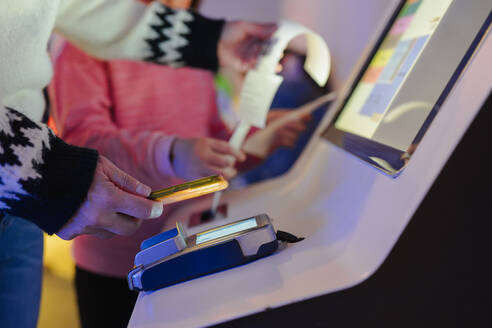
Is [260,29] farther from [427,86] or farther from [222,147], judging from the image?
[427,86]

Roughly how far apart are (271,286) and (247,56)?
0.45 meters

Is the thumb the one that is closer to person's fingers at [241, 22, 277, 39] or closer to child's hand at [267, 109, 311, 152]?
person's fingers at [241, 22, 277, 39]

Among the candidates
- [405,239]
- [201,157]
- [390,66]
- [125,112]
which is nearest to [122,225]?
[201,157]

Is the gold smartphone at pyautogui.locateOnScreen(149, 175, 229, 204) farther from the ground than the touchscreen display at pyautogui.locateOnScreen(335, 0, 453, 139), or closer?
closer

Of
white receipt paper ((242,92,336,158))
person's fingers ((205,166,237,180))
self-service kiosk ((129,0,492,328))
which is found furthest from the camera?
white receipt paper ((242,92,336,158))

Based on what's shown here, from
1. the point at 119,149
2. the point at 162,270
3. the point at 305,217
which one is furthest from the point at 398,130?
the point at 119,149

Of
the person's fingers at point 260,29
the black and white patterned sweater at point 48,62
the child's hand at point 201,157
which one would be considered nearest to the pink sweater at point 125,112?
the child's hand at point 201,157

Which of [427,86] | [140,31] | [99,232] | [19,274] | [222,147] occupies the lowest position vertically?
[19,274]

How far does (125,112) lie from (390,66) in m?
0.62

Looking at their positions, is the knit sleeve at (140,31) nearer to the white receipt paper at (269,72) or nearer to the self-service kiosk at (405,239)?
the white receipt paper at (269,72)

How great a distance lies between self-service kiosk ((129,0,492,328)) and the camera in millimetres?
346

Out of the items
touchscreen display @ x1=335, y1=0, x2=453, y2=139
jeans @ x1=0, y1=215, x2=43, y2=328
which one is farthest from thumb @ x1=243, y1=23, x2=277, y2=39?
jeans @ x1=0, y1=215, x2=43, y2=328

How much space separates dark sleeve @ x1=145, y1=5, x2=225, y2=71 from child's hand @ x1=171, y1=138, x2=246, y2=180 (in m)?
0.17

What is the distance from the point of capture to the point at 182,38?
68 cm
